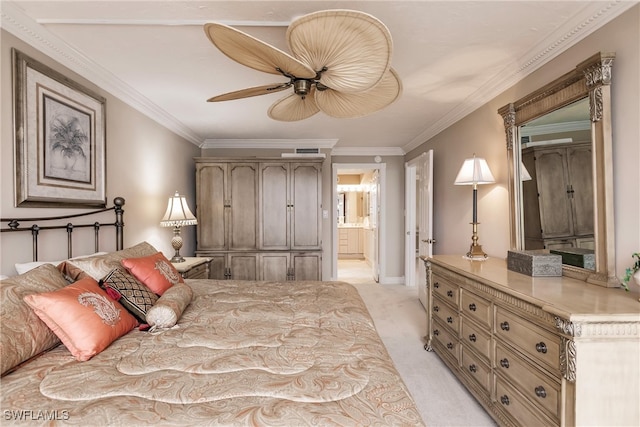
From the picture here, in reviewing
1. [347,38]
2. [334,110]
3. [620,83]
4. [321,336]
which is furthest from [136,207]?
[620,83]

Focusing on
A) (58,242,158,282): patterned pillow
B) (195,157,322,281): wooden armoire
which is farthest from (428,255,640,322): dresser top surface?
(195,157,322,281): wooden armoire

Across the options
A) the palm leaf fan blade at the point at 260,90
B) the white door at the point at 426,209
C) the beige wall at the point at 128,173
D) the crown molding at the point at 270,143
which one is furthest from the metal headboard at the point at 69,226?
the white door at the point at 426,209

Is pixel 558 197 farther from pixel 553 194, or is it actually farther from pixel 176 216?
pixel 176 216

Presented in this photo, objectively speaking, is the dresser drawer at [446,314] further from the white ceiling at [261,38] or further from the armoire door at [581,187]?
the white ceiling at [261,38]

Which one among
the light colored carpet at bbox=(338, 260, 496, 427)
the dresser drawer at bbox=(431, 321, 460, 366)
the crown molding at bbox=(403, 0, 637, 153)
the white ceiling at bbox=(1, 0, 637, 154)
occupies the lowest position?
the light colored carpet at bbox=(338, 260, 496, 427)

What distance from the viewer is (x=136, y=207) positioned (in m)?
3.25

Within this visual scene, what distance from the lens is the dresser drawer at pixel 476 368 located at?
204cm

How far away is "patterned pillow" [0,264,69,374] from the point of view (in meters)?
1.24

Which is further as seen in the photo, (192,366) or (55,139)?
(55,139)

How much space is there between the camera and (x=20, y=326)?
4.33 feet

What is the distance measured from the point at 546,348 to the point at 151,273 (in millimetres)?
2277

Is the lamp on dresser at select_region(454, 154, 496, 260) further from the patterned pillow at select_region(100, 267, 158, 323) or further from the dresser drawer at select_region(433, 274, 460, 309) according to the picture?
the patterned pillow at select_region(100, 267, 158, 323)

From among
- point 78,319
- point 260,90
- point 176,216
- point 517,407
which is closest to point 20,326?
point 78,319

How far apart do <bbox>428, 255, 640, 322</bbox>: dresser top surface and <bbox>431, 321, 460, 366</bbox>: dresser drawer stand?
24.2 inches
